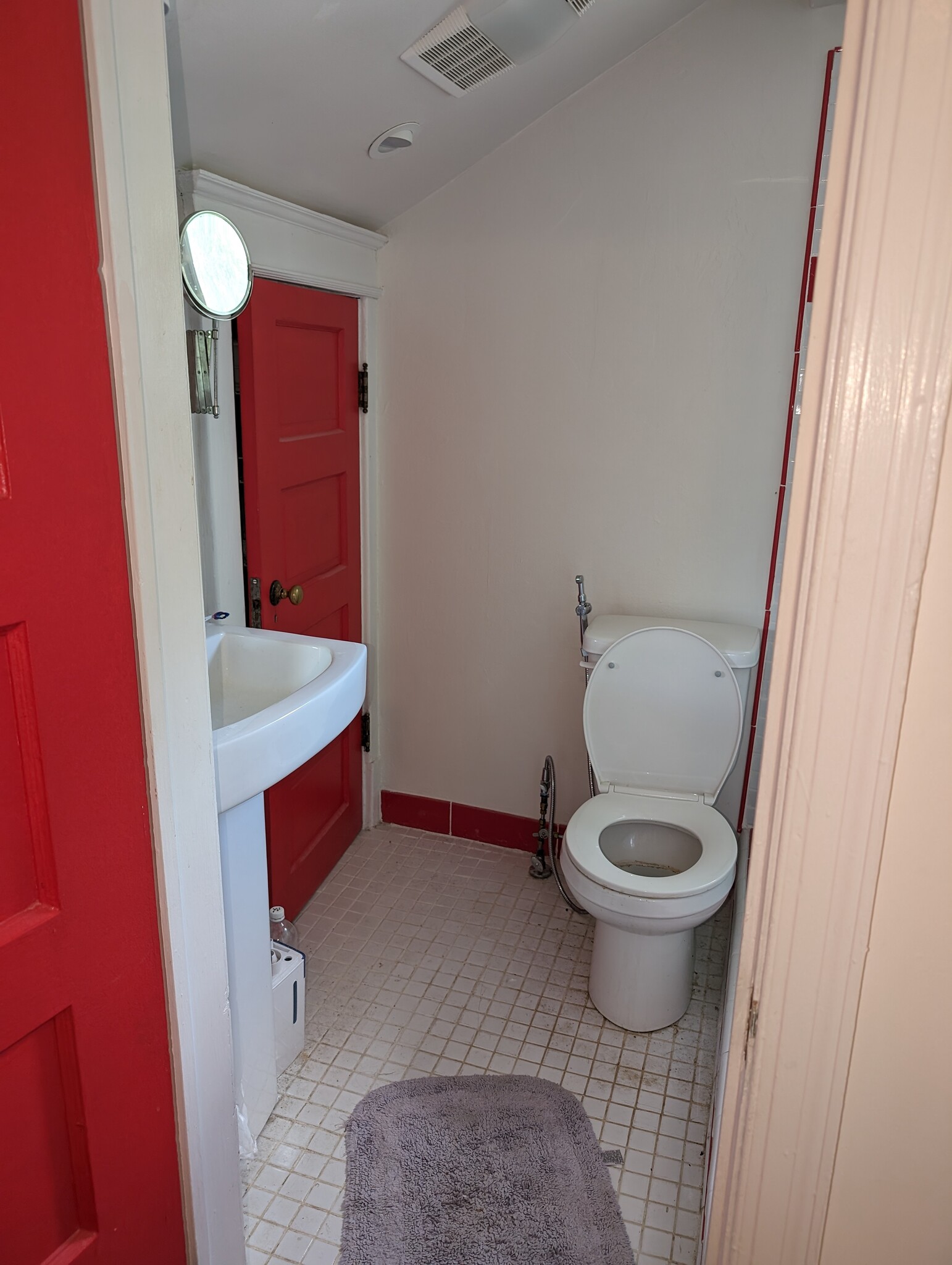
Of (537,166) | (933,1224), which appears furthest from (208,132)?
(933,1224)

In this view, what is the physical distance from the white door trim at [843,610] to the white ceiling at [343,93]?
1124 mm

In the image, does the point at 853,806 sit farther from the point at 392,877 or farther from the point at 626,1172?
the point at 392,877

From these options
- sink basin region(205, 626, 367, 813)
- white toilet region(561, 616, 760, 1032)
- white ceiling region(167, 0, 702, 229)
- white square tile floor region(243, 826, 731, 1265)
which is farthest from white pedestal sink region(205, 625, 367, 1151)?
white ceiling region(167, 0, 702, 229)

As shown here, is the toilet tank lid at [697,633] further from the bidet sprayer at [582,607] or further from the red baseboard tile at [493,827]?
the red baseboard tile at [493,827]

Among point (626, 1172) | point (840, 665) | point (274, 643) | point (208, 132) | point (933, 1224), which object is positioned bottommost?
point (626, 1172)

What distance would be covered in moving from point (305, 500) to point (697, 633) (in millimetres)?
1006

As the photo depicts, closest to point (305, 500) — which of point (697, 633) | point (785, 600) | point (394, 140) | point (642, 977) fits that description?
point (394, 140)

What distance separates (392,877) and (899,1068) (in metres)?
1.95

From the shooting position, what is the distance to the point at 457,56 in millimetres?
1725

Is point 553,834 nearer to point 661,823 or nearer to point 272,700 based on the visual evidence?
point 661,823

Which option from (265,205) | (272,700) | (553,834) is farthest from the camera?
(553,834)

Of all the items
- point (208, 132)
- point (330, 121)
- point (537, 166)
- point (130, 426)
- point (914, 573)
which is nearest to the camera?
point (914, 573)

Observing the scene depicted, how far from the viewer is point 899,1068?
801 millimetres

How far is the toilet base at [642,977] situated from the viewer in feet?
→ 6.61
